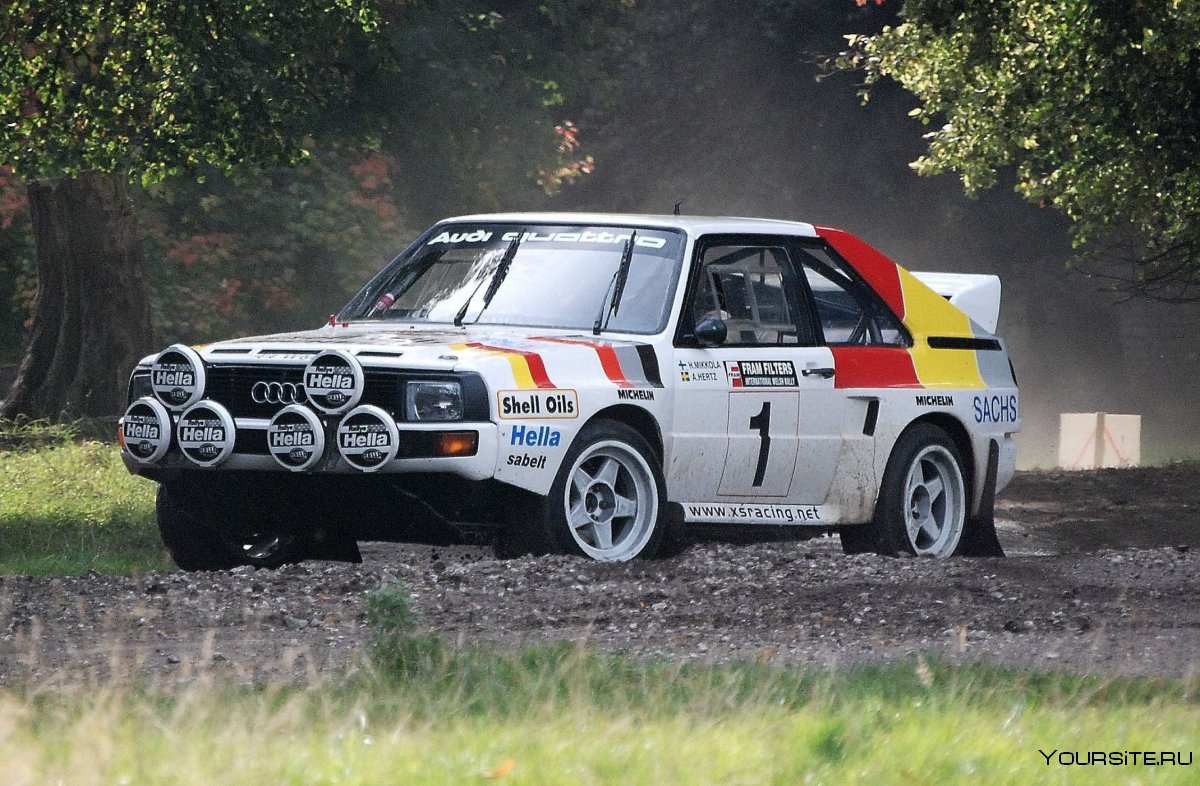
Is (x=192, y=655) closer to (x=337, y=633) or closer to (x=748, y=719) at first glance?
(x=337, y=633)

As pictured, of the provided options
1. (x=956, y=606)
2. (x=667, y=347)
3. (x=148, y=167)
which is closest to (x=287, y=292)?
(x=148, y=167)

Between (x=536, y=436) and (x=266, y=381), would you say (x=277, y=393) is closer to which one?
(x=266, y=381)

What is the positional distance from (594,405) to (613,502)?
543 millimetres

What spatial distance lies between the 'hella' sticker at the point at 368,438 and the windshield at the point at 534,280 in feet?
4.50

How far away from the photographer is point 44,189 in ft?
64.1

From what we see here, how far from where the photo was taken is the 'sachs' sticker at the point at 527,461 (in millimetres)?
8797

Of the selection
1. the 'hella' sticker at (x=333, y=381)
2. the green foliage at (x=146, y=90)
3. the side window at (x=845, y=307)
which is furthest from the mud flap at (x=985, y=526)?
the green foliage at (x=146, y=90)

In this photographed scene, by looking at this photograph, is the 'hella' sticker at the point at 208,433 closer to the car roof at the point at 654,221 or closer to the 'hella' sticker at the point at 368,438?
the 'hella' sticker at the point at 368,438

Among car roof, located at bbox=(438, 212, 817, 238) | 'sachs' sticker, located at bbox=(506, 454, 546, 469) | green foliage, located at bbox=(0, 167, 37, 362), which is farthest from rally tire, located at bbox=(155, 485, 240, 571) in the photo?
green foliage, located at bbox=(0, 167, 37, 362)

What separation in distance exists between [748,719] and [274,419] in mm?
3889

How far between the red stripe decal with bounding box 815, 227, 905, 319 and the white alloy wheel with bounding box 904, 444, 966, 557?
0.80m

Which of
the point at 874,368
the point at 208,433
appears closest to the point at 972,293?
the point at 874,368

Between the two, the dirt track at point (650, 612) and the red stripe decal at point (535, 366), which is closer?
the dirt track at point (650, 612)

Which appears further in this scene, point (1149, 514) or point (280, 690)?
point (1149, 514)
